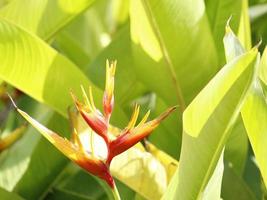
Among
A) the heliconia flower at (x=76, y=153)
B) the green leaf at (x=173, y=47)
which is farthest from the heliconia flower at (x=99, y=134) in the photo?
the green leaf at (x=173, y=47)

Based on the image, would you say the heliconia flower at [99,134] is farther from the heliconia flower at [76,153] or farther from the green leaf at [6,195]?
the green leaf at [6,195]

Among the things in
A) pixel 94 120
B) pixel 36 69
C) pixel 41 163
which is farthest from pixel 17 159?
pixel 94 120

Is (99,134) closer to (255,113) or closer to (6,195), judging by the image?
(255,113)

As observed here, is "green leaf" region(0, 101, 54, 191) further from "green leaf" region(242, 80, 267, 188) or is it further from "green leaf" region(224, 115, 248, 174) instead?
"green leaf" region(242, 80, 267, 188)

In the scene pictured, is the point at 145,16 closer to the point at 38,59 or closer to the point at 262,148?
the point at 38,59

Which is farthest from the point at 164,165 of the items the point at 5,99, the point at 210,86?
the point at 5,99

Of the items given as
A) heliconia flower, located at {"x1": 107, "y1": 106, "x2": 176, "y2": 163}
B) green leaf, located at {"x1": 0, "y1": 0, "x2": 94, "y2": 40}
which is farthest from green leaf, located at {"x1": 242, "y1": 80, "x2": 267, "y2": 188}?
green leaf, located at {"x1": 0, "y1": 0, "x2": 94, "y2": 40}
